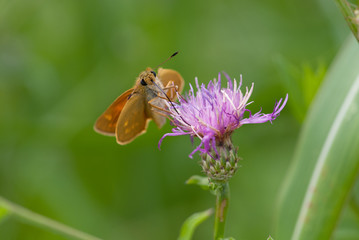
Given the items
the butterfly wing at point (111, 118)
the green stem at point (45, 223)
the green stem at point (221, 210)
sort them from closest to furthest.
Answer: the green stem at point (221, 210)
the green stem at point (45, 223)
the butterfly wing at point (111, 118)

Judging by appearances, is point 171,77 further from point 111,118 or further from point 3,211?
point 3,211

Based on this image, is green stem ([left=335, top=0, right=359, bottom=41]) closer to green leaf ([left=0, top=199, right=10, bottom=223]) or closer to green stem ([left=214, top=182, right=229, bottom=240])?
green stem ([left=214, top=182, right=229, bottom=240])

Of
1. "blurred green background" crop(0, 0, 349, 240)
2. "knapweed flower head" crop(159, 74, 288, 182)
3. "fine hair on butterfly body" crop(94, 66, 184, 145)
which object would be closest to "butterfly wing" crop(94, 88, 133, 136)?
"fine hair on butterfly body" crop(94, 66, 184, 145)

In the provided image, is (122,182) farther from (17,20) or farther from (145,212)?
(17,20)

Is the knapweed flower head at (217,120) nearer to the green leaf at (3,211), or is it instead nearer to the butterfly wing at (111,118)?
the butterfly wing at (111,118)

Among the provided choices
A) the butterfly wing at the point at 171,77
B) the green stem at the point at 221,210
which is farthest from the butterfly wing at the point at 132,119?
the green stem at the point at 221,210

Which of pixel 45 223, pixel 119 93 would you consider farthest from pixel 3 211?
pixel 119 93

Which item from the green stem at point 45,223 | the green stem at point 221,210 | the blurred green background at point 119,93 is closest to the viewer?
the green stem at point 221,210
